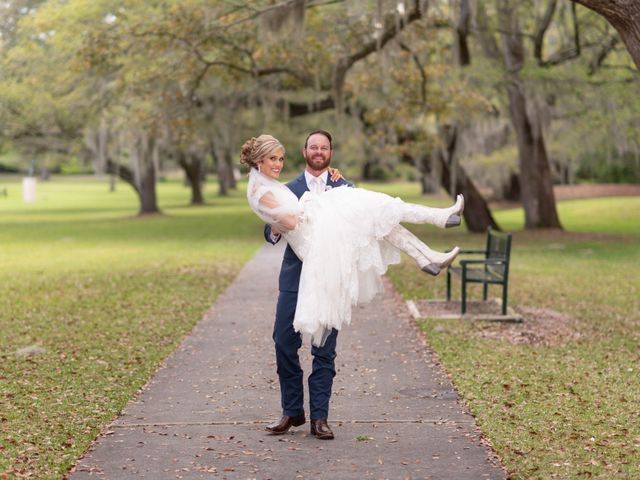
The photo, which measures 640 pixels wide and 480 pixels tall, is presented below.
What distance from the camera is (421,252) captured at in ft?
19.7

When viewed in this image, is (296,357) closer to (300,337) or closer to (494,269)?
(300,337)

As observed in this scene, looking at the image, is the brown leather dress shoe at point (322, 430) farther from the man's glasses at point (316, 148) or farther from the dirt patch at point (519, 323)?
the dirt patch at point (519, 323)

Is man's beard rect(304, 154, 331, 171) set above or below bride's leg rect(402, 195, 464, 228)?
above

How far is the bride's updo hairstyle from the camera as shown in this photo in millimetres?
6031

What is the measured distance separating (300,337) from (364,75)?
15.8 m

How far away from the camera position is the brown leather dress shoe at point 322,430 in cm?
609

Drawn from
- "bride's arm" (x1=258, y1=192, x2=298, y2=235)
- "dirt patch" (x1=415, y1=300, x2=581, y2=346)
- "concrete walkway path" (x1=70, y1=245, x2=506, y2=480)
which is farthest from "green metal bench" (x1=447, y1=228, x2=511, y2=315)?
"bride's arm" (x1=258, y1=192, x2=298, y2=235)

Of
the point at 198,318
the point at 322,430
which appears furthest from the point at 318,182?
the point at 198,318

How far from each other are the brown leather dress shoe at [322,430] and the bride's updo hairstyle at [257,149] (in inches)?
60.3

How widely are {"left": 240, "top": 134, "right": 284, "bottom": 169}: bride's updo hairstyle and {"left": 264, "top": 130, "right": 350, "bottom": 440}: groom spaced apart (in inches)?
7.7

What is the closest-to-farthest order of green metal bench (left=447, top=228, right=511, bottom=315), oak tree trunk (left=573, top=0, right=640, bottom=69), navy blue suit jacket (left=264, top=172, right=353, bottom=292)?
navy blue suit jacket (left=264, top=172, right=353, bottom=292), oak tree trunk (left=573, top=0, right=640, bottom=69), green metal bench (left=447, top=228, right=511, bottom=315)

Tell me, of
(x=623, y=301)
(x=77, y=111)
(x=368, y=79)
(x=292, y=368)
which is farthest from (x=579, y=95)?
(x=292, y=368)

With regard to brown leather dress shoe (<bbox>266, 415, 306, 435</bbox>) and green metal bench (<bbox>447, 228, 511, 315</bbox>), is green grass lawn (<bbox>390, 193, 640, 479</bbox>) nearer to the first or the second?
green metal bench (<bbox>447, 228, 511, 315</bbox>)

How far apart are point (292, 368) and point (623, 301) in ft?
27.0
